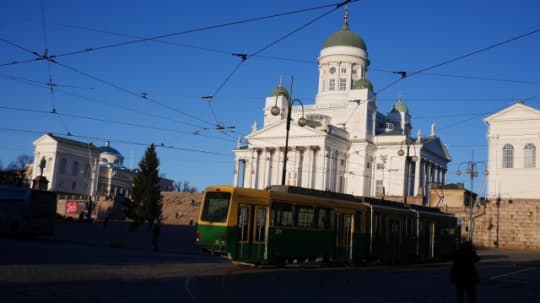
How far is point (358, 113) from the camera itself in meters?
83.3

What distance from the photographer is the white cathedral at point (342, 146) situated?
79938 mm

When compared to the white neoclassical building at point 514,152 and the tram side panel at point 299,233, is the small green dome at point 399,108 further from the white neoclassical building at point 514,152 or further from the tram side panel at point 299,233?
the tram side panel at point 299,233

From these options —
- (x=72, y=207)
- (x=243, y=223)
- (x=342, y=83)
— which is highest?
Answer: (x=342, y=83)

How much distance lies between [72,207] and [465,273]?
73387 mm

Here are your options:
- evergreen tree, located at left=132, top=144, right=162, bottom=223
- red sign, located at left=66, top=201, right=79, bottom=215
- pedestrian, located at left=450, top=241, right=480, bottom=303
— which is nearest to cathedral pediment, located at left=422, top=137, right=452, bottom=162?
evergreen tree, located at left=132, top=144, right=162, bottom=223

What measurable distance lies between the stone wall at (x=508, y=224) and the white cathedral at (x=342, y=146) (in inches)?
793

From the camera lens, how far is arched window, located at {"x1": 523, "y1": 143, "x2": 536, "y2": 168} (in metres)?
63.9

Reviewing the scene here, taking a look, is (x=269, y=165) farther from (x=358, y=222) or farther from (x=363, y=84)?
(x=358, y=222)

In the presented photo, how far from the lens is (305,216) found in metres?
21.9

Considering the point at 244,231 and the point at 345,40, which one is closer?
the point at 244,231

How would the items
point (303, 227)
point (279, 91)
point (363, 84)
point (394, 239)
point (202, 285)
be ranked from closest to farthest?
1. point (202, 285)
2. point (303, 227)
3. point (394, 239)
4. point (363, 84)
5. point (279, 91)

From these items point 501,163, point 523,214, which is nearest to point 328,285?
point 523,214

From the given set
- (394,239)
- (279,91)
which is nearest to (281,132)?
(279,91)

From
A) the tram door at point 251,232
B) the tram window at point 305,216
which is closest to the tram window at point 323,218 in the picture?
the tram window at point 305,216
